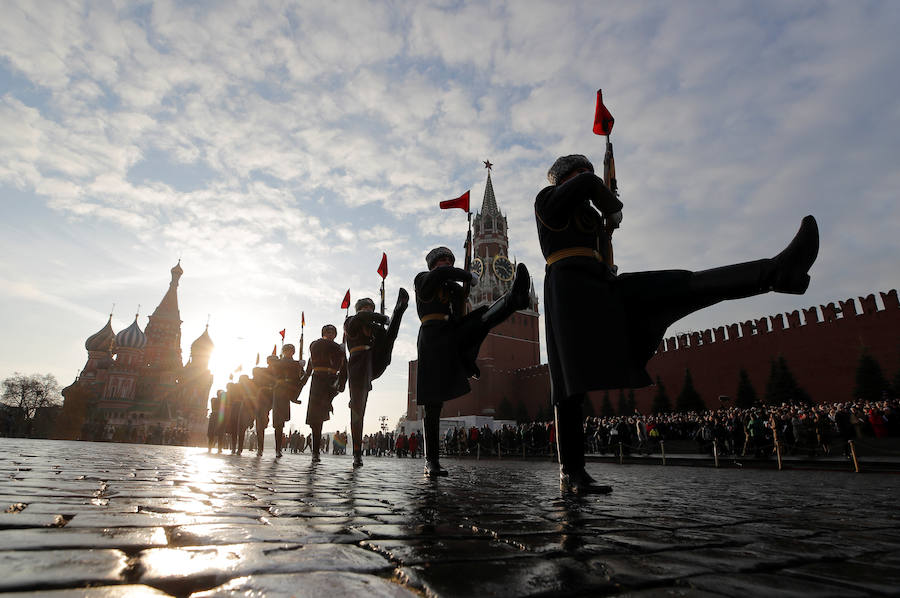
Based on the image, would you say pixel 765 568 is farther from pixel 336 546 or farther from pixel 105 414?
pixel 105 414

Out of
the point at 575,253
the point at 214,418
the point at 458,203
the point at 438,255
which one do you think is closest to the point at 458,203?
the point at 458,203

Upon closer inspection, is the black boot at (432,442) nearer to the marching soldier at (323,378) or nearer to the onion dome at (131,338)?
the marching soldier at (323,378)

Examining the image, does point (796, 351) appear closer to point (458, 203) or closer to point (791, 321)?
point (791, 321)

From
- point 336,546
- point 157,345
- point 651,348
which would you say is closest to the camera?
point 336,546

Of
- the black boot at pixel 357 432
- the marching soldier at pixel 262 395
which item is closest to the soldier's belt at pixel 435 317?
the black boot at pixel 357 432

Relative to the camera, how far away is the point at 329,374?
7.84 meters

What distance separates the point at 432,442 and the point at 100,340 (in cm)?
7238

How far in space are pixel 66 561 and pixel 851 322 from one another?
116 feet

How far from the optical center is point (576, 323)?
3074 millimetres

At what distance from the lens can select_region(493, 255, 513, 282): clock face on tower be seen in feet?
205

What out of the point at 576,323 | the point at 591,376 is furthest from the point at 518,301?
the point at 591,376

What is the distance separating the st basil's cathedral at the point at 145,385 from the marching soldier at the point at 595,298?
50.9 m

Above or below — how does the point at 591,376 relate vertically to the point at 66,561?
above

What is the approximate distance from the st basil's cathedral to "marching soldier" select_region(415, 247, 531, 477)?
4908cm
